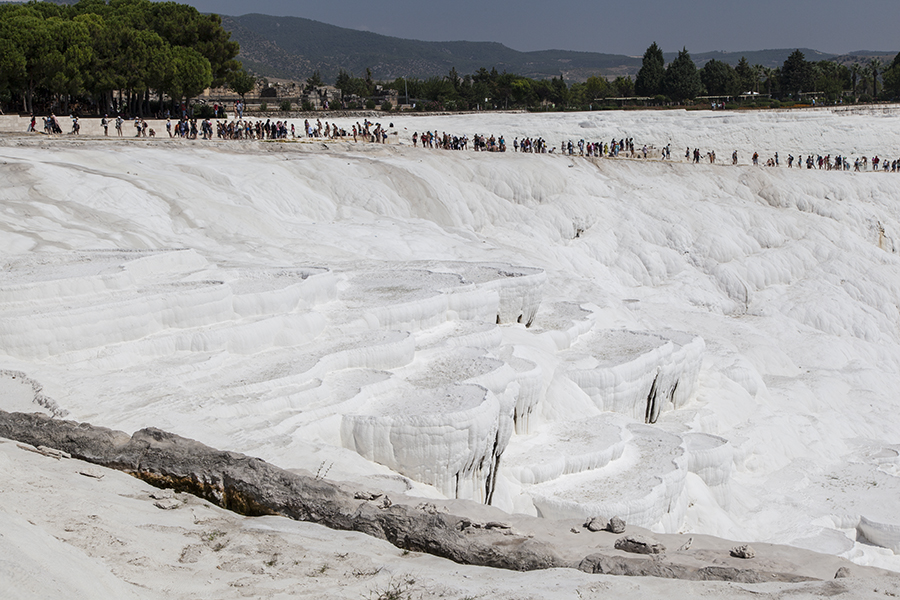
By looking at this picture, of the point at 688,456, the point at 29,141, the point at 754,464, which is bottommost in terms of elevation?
the point at 754,464

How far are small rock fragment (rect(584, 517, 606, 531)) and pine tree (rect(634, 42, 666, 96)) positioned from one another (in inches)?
2645

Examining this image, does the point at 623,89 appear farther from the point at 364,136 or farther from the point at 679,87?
the point at 364,136

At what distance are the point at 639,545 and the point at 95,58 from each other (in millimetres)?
32015

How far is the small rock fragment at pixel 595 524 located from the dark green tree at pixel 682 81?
212 feet

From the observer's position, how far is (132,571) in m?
4.27

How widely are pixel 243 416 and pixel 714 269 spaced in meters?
21.1

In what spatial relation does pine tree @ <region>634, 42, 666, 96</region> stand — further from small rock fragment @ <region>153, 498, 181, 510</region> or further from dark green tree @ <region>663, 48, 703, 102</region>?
small rock fragment @ <region>153, 498, 181, 510</region>

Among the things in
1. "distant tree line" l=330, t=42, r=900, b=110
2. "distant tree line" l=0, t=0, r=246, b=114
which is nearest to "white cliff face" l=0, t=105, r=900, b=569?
"distant tree line" l=0, t=0, r=246, b=114

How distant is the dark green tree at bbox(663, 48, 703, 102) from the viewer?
65.6 meters

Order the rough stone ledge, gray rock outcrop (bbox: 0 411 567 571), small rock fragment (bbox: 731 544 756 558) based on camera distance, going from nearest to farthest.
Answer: the rough stone ledge < gray rock outcrop (bbox: 0 411 567 571) < small rock fragment (bbox: 731 544 756 558)

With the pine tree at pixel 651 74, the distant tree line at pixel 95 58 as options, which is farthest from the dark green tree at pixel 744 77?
the distant tree line at pixel 95 58

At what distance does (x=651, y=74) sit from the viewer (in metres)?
72.2

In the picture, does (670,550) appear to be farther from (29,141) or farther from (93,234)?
(29,141)

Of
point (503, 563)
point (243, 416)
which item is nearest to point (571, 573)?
point (503, 563)
